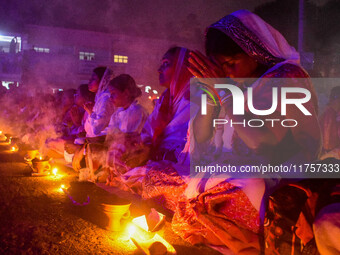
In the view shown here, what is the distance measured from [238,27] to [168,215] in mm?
2248

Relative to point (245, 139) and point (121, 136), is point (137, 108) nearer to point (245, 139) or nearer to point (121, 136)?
point (121, 136)

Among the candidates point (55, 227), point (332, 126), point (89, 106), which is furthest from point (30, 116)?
point (332, 126)

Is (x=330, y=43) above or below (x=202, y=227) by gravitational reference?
above

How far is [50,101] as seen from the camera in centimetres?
1002

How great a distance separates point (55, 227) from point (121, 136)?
90.1 inches

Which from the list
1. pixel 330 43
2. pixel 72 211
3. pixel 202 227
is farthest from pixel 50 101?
pixel 330 43

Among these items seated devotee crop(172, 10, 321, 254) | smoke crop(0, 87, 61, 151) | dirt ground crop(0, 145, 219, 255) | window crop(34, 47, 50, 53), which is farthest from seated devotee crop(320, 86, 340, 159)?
window crop(34, 47, 50, 53)

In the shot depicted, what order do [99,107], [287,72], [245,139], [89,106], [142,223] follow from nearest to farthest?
1. [287,72]
2. [245,139]
3. [142,223]
4. [99,107]
5. [89,106]

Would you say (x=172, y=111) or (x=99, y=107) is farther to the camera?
(x=99, y=107)

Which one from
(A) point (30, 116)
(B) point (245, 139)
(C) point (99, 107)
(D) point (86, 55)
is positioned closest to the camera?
(B) point (245, 139)

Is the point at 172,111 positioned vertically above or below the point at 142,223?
above

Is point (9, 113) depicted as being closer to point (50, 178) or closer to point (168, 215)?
point (50, 178)

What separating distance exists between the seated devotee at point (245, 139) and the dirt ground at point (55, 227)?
0.36 metres

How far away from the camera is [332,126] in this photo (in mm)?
5191
